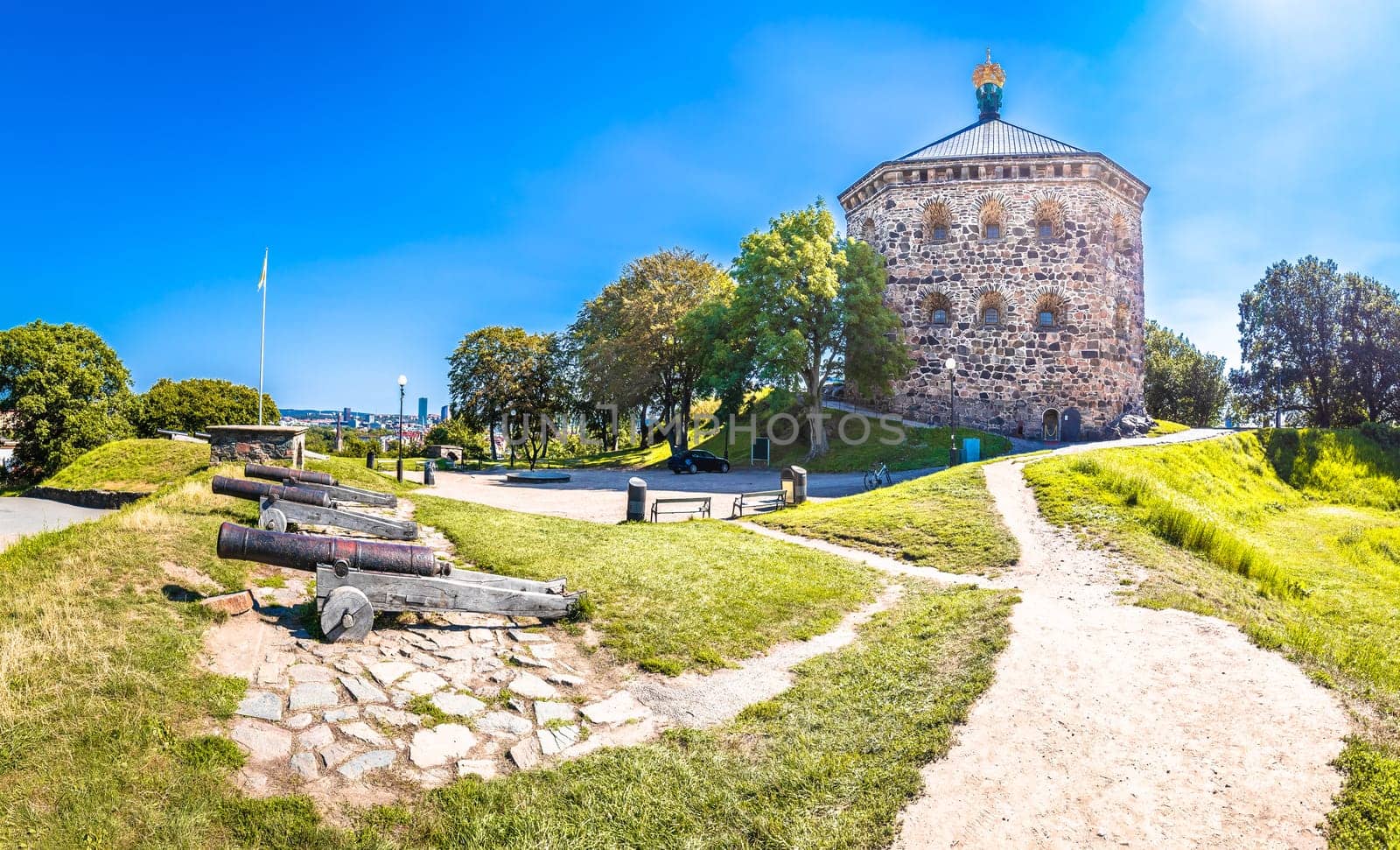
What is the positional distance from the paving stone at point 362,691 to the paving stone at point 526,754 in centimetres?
112

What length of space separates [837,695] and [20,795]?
4598mm

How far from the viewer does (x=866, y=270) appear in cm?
2858

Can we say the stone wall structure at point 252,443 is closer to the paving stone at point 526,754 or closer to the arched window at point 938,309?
the paving stone at point 526,754

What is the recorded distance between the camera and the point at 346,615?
543 centimetres

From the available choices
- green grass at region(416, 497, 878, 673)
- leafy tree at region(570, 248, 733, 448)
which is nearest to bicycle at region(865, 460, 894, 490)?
green grass at region(416, 497, 878, 673)

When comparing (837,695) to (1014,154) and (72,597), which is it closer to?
(72,597)

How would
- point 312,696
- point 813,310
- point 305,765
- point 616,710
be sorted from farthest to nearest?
point 813,310, point 616,710, point 312,696, point 305,765

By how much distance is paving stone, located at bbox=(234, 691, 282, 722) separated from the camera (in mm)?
4090

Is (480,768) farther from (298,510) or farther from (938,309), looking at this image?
(938,309)

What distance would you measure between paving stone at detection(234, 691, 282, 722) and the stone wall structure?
10281 millimetres

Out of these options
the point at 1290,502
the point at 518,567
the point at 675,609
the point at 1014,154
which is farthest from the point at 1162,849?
the point at 1014,154

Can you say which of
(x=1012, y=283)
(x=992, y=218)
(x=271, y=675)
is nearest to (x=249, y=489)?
(x=271, y=675)

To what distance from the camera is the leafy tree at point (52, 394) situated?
2672 cm

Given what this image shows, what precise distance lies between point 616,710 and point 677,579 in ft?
10.9
